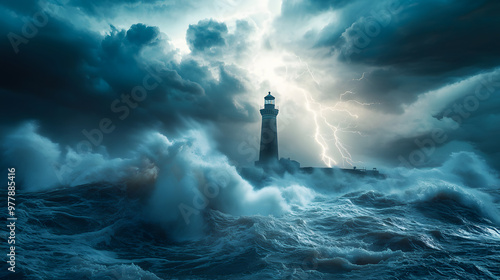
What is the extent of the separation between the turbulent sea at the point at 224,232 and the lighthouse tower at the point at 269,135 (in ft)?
60.7

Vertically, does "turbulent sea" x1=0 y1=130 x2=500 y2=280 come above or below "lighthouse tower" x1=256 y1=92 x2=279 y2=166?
below

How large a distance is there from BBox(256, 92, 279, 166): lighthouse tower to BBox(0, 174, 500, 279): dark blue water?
21398 mm

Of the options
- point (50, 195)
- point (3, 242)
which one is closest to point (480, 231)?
point (3, 242)

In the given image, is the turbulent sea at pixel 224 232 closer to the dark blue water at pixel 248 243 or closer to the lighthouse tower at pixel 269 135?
the dark blue water at pixel 248 243

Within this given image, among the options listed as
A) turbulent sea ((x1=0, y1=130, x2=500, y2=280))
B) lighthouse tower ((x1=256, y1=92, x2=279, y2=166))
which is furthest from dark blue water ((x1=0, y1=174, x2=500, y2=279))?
lighthouse tower ((x1=256, y1=92, x2=279, y2=166))

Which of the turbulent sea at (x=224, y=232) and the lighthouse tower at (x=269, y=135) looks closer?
the turbulent sea at (x=224, y=232)

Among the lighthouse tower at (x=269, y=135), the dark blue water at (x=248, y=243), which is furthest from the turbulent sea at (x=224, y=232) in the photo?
the lighthouse tower at (x=269, y=135)

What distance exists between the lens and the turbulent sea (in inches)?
270

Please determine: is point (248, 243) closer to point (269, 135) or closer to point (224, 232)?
point (224, 232)

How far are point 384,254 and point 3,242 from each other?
1129 centimetres

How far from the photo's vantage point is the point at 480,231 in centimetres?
1119

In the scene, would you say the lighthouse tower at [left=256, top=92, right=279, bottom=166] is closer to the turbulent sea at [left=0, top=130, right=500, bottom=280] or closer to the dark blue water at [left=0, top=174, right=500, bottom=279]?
the turbulent sea at [left=0, top=130, right=500, bottom=280]

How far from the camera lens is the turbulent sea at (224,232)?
6859 mm

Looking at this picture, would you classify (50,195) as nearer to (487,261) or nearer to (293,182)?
(487,261)
